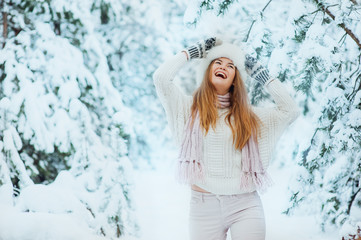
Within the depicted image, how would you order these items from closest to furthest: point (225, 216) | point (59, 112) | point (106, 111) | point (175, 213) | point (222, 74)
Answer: point (225, 216) → point (222, 74) → point (59, 112) → point (106, 111) → point (175, 213)

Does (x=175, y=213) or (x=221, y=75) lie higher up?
(x=221, y=75)

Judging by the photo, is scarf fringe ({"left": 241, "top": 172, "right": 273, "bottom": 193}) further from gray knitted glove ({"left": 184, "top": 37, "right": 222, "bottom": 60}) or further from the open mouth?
gray knitted glove ({"left": 184, "top": 37, "right": 222, "bottom": 60})

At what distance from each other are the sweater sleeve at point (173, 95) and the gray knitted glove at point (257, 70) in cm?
35

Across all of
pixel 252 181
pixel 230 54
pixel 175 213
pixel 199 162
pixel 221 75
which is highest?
pixel 230 54

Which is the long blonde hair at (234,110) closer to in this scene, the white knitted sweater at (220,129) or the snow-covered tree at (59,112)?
the white knitted sweater at (220,129)

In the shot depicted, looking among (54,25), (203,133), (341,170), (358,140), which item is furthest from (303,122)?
(203,133)

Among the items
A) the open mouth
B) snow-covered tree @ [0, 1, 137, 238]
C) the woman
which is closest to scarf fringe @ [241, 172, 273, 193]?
the woman

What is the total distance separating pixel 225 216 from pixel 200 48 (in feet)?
2.90

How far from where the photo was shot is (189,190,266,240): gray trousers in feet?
6.07

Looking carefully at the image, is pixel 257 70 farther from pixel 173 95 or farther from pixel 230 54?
pixel 173 95

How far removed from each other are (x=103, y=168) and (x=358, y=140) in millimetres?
2122

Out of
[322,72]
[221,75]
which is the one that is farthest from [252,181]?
[322,72]

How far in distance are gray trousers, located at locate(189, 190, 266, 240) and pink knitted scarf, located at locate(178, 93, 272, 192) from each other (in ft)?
0.28

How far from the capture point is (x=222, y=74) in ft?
6.46
